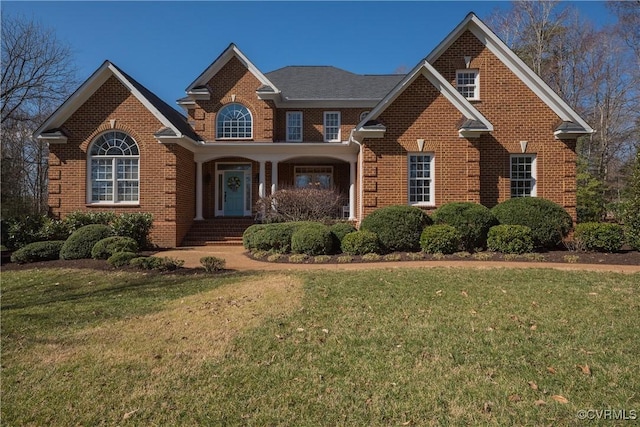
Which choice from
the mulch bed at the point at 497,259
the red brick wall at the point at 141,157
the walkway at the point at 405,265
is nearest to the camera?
the walkway at the point at 405,265

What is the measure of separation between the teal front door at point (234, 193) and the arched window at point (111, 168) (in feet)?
16.4

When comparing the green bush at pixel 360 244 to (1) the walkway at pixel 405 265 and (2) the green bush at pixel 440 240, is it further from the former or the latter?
(2) the green bush at pixel 440 240

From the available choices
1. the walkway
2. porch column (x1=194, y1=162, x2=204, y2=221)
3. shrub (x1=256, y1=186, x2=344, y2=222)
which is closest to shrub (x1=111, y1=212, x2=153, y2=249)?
porch column (x1=194, y1=162, x2=204, y2=221)

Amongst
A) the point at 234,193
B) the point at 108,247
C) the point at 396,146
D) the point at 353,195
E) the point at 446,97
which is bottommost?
the point at 108,247

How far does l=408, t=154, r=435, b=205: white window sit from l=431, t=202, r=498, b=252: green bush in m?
1.80

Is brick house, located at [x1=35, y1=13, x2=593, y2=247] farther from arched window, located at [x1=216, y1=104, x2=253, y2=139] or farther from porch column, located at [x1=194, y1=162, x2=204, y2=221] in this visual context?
arched window, located at [x1=216, y1=104, x2=253, y2=139]

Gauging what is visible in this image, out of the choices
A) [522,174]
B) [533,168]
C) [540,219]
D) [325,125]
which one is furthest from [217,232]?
[533,168]

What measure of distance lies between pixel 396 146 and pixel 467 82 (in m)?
4.27

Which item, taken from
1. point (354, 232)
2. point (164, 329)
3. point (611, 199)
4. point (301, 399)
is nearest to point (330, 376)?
point (301, 399)

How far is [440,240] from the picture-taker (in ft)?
35.3

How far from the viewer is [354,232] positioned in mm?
11391

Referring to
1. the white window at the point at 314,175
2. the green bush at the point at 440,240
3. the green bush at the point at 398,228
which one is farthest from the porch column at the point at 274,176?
the green bush at the point at 440,240

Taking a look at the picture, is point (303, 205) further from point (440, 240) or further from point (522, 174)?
point (522, 174)

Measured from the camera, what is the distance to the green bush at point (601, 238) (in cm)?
1083
